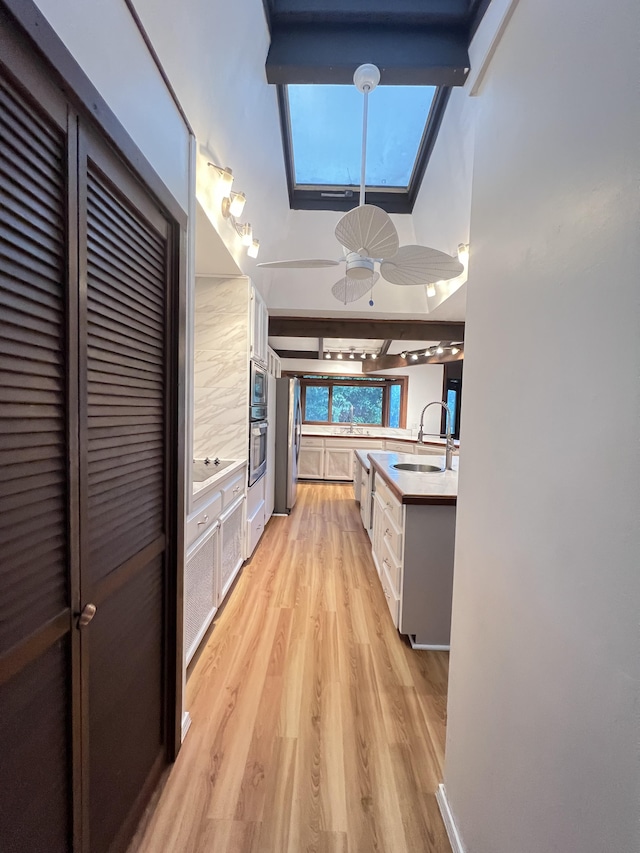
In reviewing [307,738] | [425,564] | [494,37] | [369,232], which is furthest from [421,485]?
[494,37]

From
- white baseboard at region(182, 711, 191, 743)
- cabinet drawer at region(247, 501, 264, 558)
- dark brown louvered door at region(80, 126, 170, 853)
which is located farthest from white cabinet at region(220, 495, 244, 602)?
dark brown louvered door at region(80, 126, 170, 853)

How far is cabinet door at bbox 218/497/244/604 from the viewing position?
2.27 metres

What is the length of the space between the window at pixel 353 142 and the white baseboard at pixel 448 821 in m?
3.66

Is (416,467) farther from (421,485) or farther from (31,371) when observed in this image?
(31,371)

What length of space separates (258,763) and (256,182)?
323 centimetres

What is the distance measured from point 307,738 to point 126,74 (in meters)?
2.33

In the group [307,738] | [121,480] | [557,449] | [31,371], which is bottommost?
[307,738]

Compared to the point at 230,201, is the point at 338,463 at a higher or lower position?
lower

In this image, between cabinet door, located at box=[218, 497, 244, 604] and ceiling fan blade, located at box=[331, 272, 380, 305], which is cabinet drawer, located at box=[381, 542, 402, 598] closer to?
cabinet door, located at box=[218, 497, 244, 604]

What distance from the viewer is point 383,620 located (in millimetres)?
2285

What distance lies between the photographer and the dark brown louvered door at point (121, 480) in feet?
2.71

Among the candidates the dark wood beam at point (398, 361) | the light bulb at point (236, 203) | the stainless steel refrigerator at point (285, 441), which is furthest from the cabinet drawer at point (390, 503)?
the dark wood beam at point (398, 361)

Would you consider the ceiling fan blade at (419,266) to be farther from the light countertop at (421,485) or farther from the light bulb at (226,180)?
the light countertop at (421,485)

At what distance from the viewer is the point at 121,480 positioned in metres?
0.97
